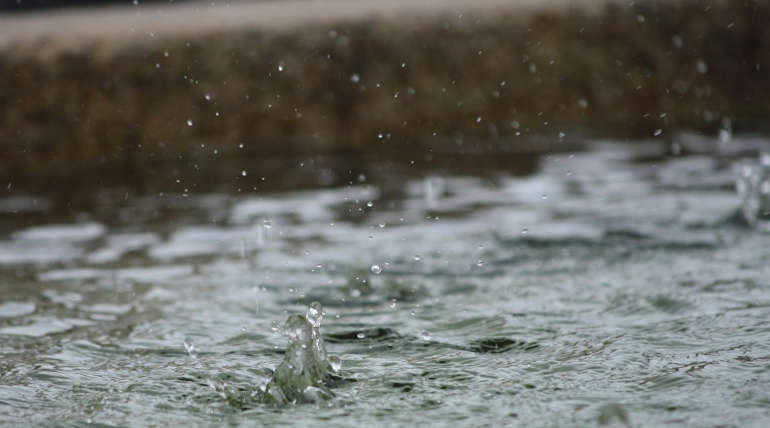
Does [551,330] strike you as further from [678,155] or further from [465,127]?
[465,127]

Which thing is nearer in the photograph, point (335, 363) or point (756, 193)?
point (335, 363)

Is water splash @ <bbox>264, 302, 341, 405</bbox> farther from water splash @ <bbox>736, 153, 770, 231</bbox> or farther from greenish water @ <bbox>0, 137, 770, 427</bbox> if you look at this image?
water splash @ <bbox>736, 153, 770, 231</bbox>

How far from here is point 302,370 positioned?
116 inches

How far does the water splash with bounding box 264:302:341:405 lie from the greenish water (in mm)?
54

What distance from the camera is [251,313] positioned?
4008 mm

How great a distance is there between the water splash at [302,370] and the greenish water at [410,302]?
5 cm

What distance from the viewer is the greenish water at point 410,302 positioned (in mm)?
2773

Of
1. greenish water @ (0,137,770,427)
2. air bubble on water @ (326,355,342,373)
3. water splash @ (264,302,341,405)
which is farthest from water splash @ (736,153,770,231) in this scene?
water splash @ (264,302,341,405)

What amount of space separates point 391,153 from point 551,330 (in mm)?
5734

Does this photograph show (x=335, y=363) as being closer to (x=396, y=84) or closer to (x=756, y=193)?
(x=756, y=193)

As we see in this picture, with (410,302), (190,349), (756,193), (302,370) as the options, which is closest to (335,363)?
(302,370)

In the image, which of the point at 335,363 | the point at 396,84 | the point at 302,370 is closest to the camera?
the point at 302,370

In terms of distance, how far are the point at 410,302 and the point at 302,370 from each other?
3.87 feet

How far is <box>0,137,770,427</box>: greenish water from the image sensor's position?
2773 mm
